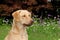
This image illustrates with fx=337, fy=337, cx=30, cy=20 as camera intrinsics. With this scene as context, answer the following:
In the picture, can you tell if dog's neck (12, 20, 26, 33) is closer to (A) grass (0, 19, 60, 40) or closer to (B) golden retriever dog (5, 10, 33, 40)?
(B) golden retriever dog (5, 10, 33, 40)

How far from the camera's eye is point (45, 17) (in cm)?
1627

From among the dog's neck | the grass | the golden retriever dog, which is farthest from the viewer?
the grass

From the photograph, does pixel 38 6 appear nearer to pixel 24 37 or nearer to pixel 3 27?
pixel 3 27

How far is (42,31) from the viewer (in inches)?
527

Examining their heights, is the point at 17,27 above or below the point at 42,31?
above

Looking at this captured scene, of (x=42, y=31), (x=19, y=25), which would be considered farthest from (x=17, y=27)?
(x=42, y=31)

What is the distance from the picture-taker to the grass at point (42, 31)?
494 inches

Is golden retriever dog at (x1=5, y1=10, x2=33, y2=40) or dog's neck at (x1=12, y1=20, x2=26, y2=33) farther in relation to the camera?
dog's neck at (x1=12, y1=20, x2=26, y2=33)

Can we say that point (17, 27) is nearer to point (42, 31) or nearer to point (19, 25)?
point (19, 25)

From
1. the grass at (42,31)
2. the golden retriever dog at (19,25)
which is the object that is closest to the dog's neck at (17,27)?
the golden retriever dog at (19,25)

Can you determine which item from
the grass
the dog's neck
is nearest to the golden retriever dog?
the dog's neck

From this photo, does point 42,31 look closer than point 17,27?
No

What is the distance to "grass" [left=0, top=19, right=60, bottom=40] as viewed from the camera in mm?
12539

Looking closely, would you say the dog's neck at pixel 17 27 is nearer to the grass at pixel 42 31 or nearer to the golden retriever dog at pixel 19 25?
the golden retriever dog at pixel 19 25
